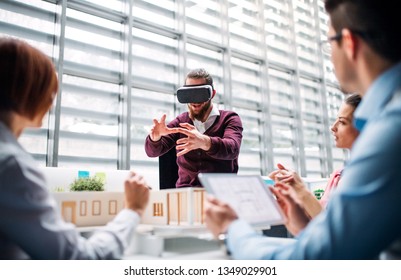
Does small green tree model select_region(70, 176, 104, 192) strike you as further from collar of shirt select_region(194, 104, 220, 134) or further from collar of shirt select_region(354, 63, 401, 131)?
collar of shirt select_region(354, 63, 401, 131)

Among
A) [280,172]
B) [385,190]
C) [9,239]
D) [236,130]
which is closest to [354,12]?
[385,190]

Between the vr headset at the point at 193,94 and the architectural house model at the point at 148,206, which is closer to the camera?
the architectural house model at the point at 148,206

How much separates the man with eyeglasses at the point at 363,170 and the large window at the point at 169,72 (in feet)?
4.85

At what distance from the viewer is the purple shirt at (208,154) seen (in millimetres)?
1649

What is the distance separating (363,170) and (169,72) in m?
3.76

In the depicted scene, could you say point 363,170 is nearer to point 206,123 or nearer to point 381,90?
point 381,90

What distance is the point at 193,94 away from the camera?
1350 mm

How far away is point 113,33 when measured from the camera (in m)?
3.77

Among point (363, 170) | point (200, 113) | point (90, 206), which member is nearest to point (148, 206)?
point (90, 206)

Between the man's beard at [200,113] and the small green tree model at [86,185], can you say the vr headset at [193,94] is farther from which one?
the small green tree model at [86,185]

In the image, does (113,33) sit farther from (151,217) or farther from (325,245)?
(325,245)

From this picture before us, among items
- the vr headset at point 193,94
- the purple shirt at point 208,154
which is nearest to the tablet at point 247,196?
the vr headset at point 193,94

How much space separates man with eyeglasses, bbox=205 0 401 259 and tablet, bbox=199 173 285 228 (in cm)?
3
